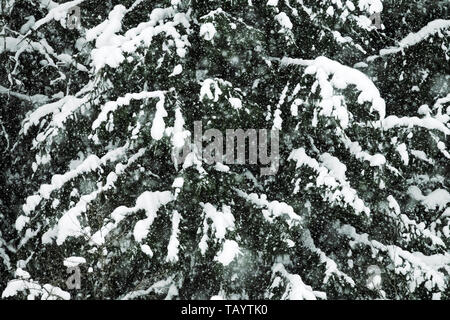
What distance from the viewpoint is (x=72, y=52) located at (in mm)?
9133

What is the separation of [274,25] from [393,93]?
9.16 feet

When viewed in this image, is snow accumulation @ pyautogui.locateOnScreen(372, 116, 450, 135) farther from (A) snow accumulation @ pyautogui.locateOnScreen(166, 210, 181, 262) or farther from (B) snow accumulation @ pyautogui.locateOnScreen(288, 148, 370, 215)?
(A) snow accumulation @ pyautogui.locateOnScreen(166, 210, 181, 262)

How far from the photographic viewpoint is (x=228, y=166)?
22.2ft

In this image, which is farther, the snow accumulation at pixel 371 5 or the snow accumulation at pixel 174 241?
the snow accumulation at pixel 371 5

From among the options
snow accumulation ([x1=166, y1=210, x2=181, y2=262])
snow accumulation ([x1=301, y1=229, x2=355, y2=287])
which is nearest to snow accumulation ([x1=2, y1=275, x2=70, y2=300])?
snow accumulation ([x1=166, y1=210, x2=181, y2=262])

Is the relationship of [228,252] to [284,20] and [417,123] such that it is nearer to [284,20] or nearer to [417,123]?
[284,20]

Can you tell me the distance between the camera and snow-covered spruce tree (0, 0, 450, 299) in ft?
19.9

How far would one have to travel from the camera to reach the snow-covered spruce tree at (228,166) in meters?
6.08

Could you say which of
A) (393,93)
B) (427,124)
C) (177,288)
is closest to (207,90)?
(177,288)

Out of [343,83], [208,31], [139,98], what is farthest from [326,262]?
[208,31]

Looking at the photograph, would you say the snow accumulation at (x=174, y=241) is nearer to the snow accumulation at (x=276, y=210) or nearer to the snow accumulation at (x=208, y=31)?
the snow accumulation at (x=276, y=210)

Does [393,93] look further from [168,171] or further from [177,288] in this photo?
[177,288]

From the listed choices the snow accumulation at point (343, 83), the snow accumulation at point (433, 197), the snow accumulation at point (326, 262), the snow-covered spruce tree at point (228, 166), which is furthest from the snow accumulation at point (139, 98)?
the snow accumulation at point (433, 197)
